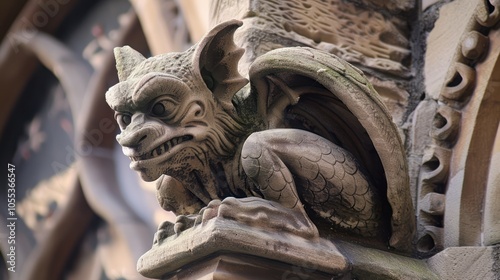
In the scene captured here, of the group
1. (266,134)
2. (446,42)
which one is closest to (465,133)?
(446,42)

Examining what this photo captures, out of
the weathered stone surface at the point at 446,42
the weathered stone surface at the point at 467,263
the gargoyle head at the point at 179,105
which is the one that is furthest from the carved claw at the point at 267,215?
the weathered stone surface at the point at 446,42

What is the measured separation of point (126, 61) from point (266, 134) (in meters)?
0.27

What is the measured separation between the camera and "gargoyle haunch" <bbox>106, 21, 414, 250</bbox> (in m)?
1.93

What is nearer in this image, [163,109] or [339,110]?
[163,109]

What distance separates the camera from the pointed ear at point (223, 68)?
198 cm

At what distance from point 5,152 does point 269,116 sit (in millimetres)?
2648

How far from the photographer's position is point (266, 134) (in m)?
1.96

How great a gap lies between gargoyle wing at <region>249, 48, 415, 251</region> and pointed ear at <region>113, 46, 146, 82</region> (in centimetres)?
19

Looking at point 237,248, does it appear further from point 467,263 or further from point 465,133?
point 465,133

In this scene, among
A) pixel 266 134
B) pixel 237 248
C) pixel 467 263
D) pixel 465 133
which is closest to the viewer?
pixel 237 248

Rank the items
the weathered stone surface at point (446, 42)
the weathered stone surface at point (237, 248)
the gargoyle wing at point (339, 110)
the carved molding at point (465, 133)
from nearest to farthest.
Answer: the weathered stone surface at point (237, 248) < the gargoyle wing at point (339, 110) < the carved molding at point (465, 133) < the weathered stone surface at point (446, 42)

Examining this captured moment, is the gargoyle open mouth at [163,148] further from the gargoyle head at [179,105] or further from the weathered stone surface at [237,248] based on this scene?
the weathered stone surface at [237,248]

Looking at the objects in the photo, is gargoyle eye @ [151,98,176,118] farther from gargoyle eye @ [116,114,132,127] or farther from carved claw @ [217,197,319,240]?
carved claw @ [217,197,319,240]

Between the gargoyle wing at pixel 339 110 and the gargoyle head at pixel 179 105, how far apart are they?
57 millimetres
